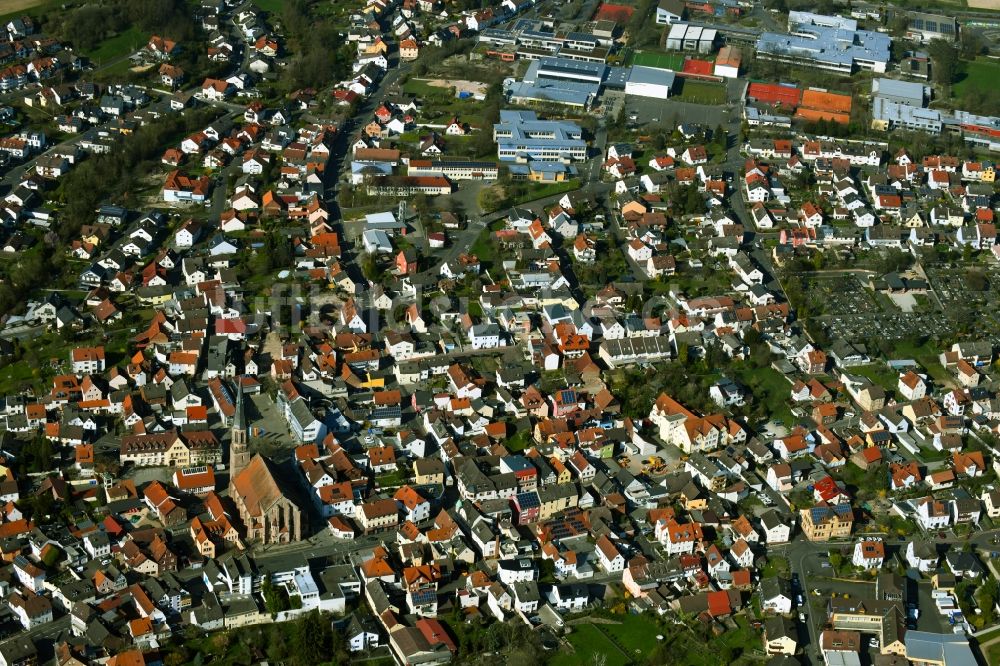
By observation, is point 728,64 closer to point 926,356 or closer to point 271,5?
point 271,5

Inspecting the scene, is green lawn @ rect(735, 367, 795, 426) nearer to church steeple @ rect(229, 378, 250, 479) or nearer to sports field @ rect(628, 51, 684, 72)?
church steeple @ rect(229, 378, 250, 479)

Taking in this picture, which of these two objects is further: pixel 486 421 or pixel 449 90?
pixel 449 90

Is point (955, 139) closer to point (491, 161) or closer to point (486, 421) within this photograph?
point (491, 161)

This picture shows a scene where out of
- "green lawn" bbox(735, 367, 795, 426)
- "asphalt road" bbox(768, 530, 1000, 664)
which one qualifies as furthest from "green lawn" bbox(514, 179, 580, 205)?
"asphalt road" bbox(768, 530, 1000, 664)

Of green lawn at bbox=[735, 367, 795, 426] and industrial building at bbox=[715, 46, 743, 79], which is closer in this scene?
green lawn at bbox=[735, 367, 795, 426]

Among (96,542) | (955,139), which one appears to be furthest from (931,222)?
(96,542)
